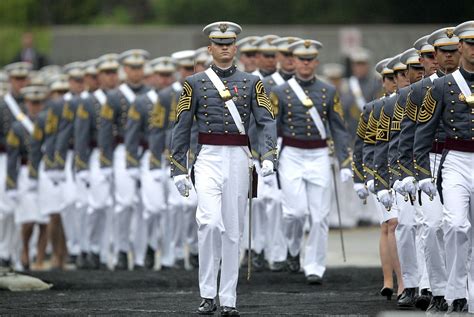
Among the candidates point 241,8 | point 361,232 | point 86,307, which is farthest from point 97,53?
point 86,307

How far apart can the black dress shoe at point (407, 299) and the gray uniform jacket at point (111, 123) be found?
693 cm

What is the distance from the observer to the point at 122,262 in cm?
2233

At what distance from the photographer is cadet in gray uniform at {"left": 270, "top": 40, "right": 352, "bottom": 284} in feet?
63.0

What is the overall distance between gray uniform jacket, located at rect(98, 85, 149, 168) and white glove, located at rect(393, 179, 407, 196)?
24.7 ft

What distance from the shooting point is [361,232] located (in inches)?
1113

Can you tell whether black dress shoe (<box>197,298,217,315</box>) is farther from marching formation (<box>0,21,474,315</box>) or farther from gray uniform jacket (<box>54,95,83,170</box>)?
gray uniform jacket (<box>54,95,83,170</box>)

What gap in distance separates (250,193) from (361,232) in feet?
42.7

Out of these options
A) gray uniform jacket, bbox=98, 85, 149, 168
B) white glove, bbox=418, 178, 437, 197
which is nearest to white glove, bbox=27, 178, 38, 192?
gray uniform jacket, bbox=98, 85, 149, 168

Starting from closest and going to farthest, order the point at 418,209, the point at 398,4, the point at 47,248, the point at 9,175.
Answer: the point at 418,209 < the point at 9,175 < the point at 47,248 < the point at 398,4

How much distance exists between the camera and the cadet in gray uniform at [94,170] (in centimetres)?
2261

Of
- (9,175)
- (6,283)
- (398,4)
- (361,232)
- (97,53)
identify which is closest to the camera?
(6,283)

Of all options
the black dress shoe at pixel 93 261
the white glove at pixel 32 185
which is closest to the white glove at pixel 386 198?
the black dress shoe at pixel 93 261

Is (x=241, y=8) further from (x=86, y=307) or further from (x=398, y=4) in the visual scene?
(x=86, y=307)

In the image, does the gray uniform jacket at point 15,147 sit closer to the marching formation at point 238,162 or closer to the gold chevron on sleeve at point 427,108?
the marching formation at point 238,162
